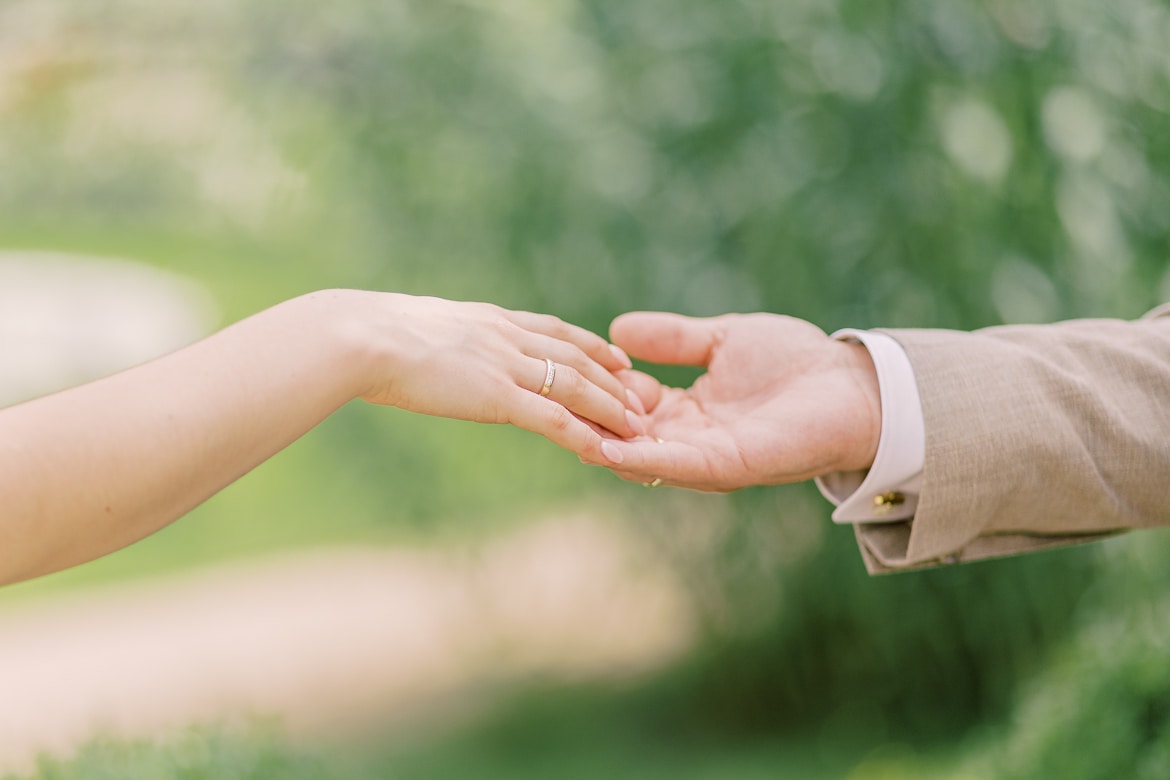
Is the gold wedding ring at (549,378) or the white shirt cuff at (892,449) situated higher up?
the gold wedding ring at (549,378)

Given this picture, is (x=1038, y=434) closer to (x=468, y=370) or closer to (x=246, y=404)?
(x=468, y=370)

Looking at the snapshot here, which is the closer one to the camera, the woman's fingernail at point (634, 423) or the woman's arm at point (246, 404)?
the woman's arm at point (246, 404)

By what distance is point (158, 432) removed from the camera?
1169mm

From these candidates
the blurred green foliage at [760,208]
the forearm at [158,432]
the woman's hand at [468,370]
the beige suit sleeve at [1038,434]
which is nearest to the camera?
the forearm at [158,432]

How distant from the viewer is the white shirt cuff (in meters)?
1.56

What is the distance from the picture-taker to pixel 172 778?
7.28 ft

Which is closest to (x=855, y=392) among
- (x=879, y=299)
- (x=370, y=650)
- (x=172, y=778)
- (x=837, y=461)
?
(x=837, y=461)

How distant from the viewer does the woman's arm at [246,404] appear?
113 centimetres

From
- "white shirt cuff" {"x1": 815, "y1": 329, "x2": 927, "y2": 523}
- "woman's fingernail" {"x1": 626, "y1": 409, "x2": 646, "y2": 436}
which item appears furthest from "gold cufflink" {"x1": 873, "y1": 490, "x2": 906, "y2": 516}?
"woman's fingernail" {"x1": 626, "y1": 409, "x2": 646, "y2": 436}

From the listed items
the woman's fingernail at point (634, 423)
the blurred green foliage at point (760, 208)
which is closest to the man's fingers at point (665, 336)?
the woman's fingernail at point (634, 423)

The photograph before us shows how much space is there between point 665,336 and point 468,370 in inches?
19.6

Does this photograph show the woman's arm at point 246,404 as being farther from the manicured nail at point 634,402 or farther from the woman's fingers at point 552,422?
the manicured nail at point 634,402

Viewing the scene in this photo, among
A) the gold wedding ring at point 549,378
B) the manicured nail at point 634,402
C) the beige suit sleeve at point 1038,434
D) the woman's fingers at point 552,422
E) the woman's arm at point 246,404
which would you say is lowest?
the beige suit sleeve at point 1038,434

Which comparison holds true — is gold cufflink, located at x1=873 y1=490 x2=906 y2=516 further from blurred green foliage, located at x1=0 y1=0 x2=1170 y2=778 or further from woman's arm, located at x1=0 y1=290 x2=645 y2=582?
blurred green foliage, located at x1=0 y1=0 x2=1170 y2=778
